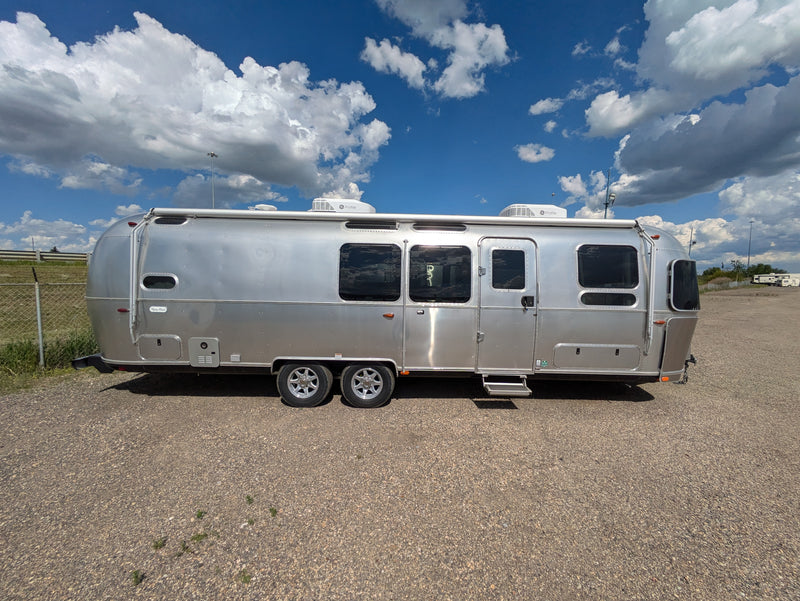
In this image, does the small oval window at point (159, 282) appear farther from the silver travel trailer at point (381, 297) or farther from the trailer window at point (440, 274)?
the trailer window at point (440, 274)

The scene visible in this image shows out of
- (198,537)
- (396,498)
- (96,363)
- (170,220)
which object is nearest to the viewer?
(198,537)

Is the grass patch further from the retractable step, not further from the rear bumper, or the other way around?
the retractable step

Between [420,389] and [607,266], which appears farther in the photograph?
[420,389]

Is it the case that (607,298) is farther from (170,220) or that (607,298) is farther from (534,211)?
(170,220)

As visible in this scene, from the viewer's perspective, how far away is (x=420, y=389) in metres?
5.39

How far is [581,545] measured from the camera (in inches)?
96.2

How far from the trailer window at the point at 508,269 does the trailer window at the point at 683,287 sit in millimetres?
2077

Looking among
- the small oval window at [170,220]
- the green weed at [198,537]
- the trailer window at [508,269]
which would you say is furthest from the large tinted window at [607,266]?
the small oval window at [170,220]

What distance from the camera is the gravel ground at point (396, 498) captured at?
2.16 m

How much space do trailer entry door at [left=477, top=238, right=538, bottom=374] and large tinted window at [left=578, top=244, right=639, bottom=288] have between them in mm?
715

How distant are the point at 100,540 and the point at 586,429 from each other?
16.0ft

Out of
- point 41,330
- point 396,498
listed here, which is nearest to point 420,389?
point 396,498

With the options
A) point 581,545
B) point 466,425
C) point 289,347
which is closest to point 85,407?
point 289,347

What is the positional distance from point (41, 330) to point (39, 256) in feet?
85.2
